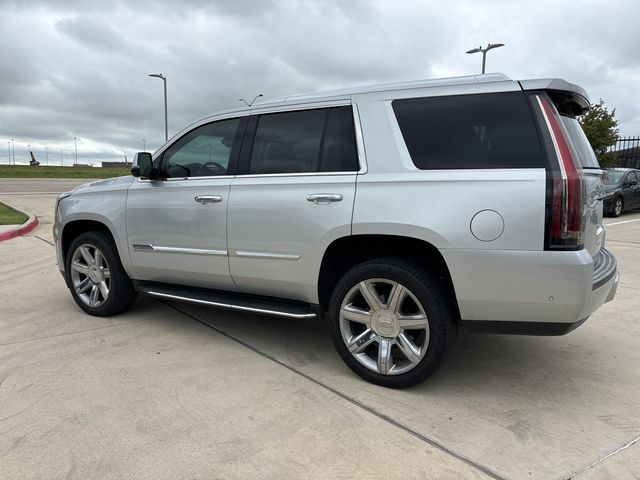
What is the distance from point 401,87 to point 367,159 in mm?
528

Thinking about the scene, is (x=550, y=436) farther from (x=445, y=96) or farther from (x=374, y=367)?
(x=445, y=96)

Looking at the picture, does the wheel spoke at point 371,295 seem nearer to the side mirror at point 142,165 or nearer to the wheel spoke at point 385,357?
the wheel spoke at point 385,357

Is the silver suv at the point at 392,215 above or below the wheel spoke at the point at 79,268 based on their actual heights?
above

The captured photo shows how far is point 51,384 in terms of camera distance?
3316 mm

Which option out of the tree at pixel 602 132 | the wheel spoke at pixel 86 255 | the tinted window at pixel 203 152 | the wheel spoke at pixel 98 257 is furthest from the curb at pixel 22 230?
the tree at pixel 602 132

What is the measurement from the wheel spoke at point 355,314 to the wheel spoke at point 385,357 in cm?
17

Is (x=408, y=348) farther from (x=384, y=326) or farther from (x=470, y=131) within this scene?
(x=470, y=131)

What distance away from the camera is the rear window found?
305 cm

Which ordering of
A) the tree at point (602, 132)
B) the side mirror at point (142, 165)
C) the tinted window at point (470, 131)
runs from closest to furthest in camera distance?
the tinted window at point (470, 131), the side mirror at point (142, 165), the tree at point (602, 132)

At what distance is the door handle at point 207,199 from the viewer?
387 cm

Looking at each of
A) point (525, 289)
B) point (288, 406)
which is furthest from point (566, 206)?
point (288, 406)

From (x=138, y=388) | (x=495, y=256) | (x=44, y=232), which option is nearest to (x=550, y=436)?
(x=495, y=256)

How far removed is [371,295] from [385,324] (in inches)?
8.1

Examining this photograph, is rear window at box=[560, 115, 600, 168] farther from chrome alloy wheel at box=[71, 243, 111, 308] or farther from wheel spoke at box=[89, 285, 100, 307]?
wheel spoke at box=[89, 285, 100, 307]
